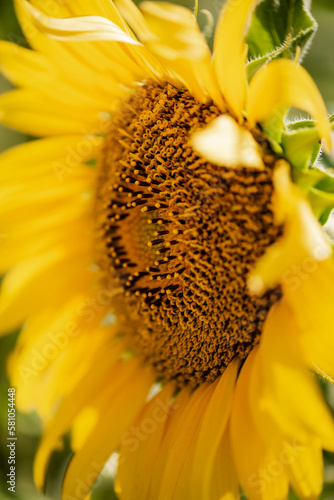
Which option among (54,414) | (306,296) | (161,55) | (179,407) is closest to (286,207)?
(306,296)

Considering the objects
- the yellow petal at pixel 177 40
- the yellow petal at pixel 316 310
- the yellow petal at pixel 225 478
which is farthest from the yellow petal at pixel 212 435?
the yellow petal at pixel 177 40

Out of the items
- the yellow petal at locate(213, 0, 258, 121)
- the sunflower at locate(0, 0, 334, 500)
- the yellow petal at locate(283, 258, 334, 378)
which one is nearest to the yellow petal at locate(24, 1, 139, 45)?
the sunflower at locate(0, 0, 334, 500)

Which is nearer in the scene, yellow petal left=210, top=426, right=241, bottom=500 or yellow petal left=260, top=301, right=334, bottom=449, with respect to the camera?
yellow petal left=260, top=301, right=334, bottom=449

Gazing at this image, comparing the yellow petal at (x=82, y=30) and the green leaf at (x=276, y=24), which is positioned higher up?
the green leaf at (x=276, y=24)

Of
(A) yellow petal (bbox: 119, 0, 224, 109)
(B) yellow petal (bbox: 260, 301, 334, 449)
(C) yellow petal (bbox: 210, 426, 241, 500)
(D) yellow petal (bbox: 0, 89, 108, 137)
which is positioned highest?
(A) yellow petal (bbox: 119, 0, 224, 109)

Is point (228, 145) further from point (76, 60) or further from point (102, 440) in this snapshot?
point (102, 440)

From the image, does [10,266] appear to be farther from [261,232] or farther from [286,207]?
[286,207]

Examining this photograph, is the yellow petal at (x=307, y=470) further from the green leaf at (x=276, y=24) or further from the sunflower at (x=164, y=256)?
the green leaf at (x=276, y=24)

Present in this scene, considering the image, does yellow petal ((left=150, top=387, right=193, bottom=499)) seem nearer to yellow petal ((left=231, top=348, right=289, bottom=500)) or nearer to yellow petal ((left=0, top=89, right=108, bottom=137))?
yellow petal ((left=231, top=348, right=289, bottom=500))
